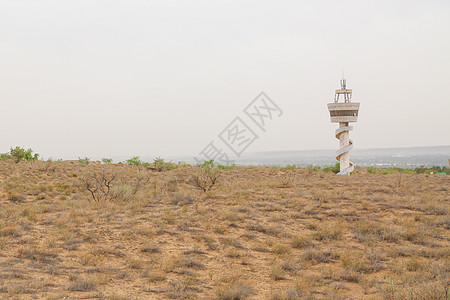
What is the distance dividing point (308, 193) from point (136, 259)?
9.78 metres

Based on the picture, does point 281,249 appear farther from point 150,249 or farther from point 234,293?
point 150,249

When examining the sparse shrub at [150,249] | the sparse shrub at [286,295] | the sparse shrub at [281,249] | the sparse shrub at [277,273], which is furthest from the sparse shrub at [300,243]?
the sparse shrub at [150,249]

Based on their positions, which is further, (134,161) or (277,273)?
(134,161)

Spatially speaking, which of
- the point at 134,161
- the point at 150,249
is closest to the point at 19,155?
the point at 134,161

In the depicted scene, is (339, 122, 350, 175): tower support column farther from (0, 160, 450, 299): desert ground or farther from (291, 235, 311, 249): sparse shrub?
(291, 235, 311, 249): sparse shrub

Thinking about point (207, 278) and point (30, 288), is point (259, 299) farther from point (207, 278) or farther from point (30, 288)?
point (30, 288)

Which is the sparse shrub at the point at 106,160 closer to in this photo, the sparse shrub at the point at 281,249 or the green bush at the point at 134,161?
the green bush at the point at 134,161

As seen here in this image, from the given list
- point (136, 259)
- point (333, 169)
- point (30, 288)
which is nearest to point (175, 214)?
point (136, 259)

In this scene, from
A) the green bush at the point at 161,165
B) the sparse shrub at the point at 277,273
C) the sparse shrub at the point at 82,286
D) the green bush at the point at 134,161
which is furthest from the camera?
the green bush at the point at 134,161

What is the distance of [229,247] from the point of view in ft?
30.7

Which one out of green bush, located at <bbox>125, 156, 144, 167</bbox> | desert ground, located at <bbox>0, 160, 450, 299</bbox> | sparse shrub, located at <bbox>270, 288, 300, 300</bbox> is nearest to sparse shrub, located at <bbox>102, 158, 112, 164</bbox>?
green bush, located at <bbox>125, 156, 144, 167</bbox>

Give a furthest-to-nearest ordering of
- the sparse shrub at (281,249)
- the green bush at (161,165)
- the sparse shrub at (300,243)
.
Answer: the green bush at (161,165) → the sparse shrub at (300,243) → the sparse shrub at (281,249)

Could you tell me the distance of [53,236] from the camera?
986 centimetres

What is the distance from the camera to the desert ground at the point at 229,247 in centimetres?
665
